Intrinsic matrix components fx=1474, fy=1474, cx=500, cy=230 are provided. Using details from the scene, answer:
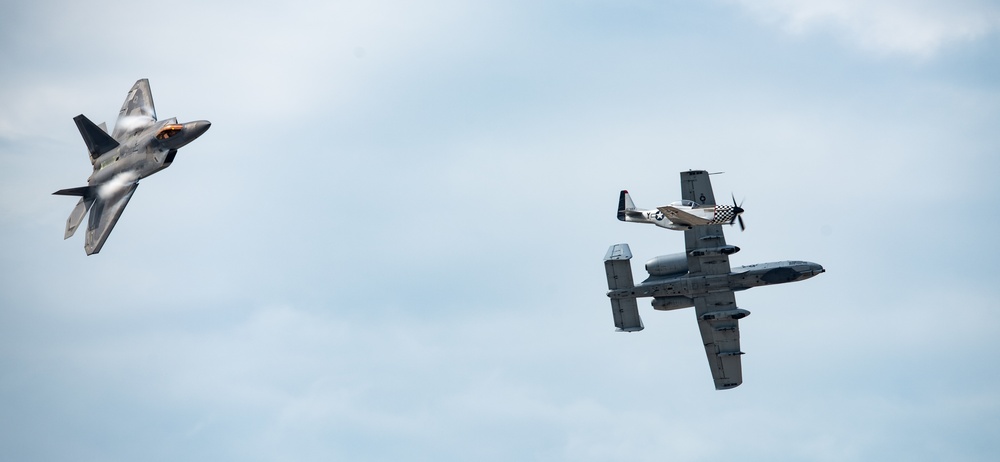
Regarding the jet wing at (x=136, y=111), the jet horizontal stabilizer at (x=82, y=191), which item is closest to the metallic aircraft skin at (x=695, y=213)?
the jet wing at (x=136, y=111)

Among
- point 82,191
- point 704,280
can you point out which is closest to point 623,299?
point 704,280

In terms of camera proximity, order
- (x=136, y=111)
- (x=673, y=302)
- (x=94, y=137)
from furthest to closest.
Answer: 1. (x=136, y=111)
2. (x=673, y=302)
3. (x=94, y=137)

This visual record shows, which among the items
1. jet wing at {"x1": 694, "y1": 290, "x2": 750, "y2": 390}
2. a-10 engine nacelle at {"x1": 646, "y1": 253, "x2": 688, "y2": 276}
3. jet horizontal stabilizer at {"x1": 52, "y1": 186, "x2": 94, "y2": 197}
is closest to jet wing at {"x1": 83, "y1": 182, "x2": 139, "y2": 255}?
jet horizontal stabilizer at {"x1": 52, "y1": 186, "x2": 94, "y2": 197}

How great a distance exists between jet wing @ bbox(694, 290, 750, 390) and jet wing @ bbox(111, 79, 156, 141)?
2214 inches

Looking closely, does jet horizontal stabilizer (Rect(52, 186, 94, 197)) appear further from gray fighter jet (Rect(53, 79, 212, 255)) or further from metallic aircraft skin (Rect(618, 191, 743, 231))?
metallic aircraft skin (Rect(618, 191, 743, 231))

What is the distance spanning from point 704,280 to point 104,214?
5739cm

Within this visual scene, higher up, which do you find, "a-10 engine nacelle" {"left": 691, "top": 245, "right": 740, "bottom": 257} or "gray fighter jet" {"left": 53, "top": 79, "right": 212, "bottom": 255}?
"gray fighter jet" {"left": 53, "top": 79, "right": 212, "bottom": 255}

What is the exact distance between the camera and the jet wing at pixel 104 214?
456 feet

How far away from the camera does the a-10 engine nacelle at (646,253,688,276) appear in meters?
141

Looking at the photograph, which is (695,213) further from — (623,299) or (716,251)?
(623,299)

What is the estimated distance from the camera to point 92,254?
456ft

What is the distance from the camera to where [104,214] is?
459 feet

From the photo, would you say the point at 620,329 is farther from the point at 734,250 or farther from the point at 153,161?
the point at 153,161

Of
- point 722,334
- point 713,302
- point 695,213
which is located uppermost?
point 695,213
